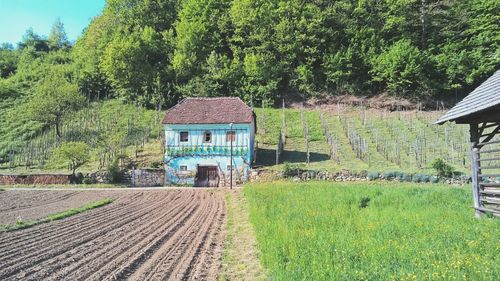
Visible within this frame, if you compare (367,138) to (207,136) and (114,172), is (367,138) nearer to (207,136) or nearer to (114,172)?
(207,136)

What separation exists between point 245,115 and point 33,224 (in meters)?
23.4

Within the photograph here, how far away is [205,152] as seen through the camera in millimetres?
34156

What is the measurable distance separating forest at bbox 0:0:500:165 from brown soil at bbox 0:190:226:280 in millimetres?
37228

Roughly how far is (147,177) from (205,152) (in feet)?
17.6

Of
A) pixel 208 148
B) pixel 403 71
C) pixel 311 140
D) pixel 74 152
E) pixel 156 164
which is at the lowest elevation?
pixel 156 164

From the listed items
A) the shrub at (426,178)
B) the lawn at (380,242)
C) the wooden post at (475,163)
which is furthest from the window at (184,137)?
the wooden post at (475,163)

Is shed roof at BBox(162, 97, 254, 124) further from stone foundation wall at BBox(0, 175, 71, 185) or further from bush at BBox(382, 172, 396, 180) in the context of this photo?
bush at BBox(382, 172, 396, 180)

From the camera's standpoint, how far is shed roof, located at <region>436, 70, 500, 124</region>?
10.3 meters

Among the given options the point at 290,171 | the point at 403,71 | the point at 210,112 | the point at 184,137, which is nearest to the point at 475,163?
the point at 290,171

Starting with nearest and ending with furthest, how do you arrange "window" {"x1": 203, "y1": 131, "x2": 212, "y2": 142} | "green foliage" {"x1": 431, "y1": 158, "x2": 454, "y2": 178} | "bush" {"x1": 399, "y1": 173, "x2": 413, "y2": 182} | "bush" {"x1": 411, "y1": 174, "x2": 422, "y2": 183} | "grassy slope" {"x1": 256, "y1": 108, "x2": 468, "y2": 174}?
"green foliage" {"x1": 431, "y1": 158, "x2": 454, "y2": 178} → "bush" {"x1": 411, "y1": 174, "x2": 422, "y2": 183} → "bush" {"x1": 399, "y1": 173, "x2": 413, "y2": 182} → "grassy slope" {"x1": 256, "y1": 108, "x2": 468, "y2": 174} → "window" {"x1": 203, "y1": 131, "x2": 212, "y2": 142}

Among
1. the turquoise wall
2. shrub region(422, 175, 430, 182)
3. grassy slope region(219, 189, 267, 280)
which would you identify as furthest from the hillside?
grassy slope region(219, 189, 267, 280)

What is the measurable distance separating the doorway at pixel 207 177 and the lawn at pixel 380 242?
20121 mm

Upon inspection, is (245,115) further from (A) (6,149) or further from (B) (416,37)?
(B) (416,37)

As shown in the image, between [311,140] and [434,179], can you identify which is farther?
[311,140]
